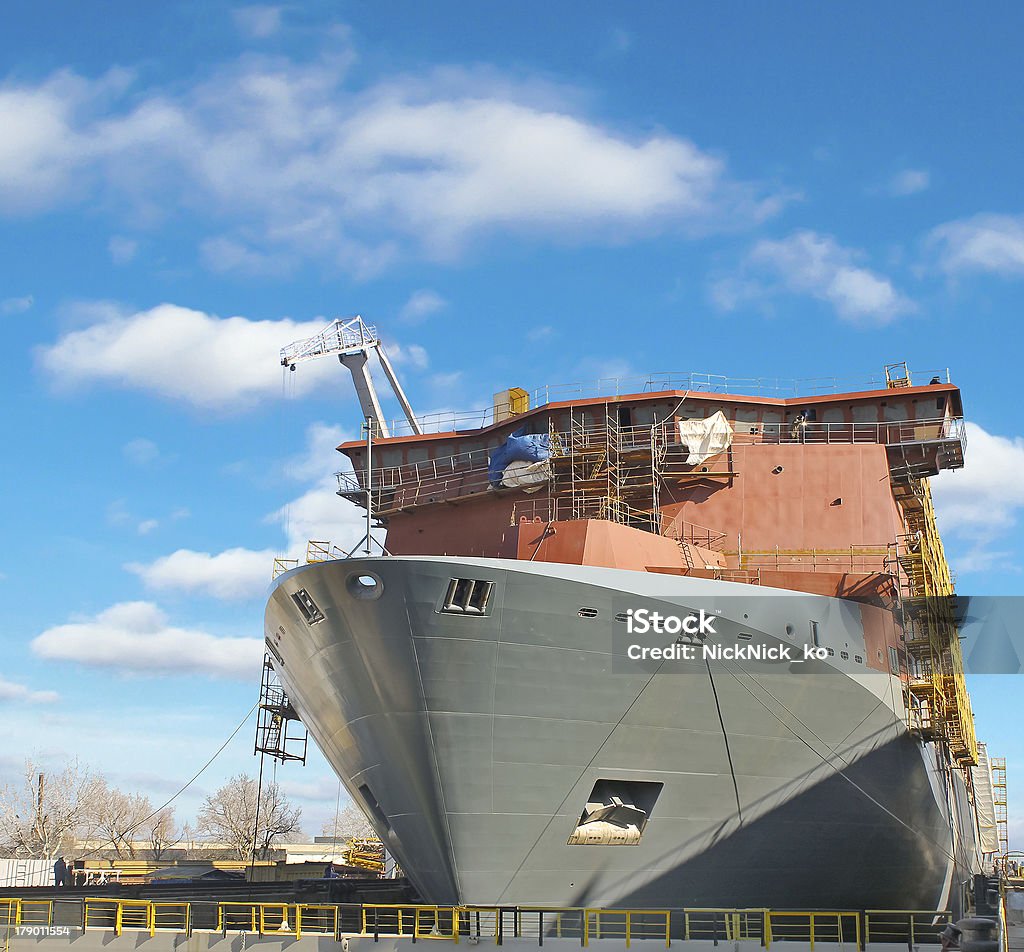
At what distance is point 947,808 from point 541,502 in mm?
11061

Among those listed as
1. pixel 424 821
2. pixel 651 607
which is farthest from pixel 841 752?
pixel 424 821

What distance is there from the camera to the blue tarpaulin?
79.1 feet

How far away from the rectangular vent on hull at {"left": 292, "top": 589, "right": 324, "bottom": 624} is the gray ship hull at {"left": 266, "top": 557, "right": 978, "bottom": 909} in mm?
43

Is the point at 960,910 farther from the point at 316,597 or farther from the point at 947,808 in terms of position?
the point at 316,597

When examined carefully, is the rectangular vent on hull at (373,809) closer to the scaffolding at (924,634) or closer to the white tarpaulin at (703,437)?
the white tarpaulin at (703,437)

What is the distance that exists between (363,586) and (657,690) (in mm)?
4843

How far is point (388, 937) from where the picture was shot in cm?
1680

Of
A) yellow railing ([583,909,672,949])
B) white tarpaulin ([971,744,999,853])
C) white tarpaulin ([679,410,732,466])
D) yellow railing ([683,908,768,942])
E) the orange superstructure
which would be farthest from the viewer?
white tarpaulin ([971,744,999,853])

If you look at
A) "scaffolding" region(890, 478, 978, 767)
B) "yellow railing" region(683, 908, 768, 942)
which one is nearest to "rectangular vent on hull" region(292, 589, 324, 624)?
"yellow railing" region(683, 908, 768, 942)

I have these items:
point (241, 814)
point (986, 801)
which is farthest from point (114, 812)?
point (986, 801)

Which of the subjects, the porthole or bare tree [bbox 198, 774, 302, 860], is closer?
the porthole

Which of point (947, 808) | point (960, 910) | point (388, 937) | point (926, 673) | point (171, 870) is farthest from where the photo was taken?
point (171, 870)

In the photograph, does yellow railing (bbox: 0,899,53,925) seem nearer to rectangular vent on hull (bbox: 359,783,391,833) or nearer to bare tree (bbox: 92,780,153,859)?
rectangular vent on hull (bbox: 359,783,391,833)

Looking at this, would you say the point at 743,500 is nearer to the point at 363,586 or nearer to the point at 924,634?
the point at 924,634
